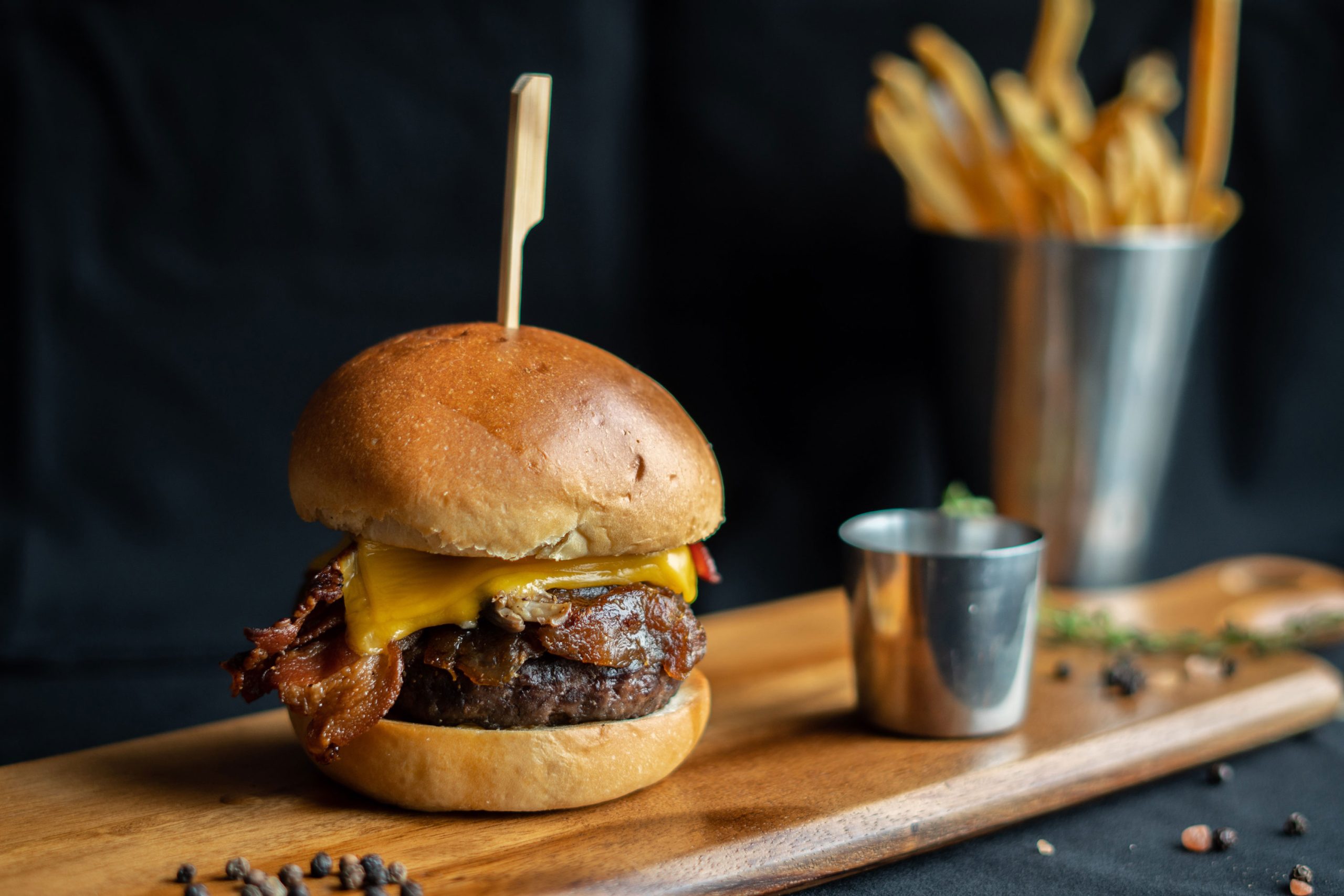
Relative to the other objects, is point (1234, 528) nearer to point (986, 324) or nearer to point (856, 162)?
point (986, 324)

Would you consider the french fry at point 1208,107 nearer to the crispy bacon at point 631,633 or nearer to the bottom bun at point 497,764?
the crispy bacon at point 631,633

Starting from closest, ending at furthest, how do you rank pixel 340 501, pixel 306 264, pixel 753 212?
pixel 340 501
pixel 306 264
pixel 753 212

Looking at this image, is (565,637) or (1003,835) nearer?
(565,637)

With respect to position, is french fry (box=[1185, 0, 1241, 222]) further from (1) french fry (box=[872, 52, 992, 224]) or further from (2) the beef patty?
(2) the beef patty

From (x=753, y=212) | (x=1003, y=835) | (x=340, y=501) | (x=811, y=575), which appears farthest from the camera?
(x=811, y=575)

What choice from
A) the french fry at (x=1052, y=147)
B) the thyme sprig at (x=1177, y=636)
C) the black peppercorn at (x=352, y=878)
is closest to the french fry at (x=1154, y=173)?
the french fry at (x=1052, y=147)

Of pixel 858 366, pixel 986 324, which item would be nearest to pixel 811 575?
pixel 858 366

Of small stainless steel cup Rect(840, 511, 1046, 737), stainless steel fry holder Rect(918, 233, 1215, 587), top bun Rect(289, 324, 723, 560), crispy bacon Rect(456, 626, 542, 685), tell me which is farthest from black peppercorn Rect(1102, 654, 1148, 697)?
crispy bacon Rect(456, 626, 542, 685)
